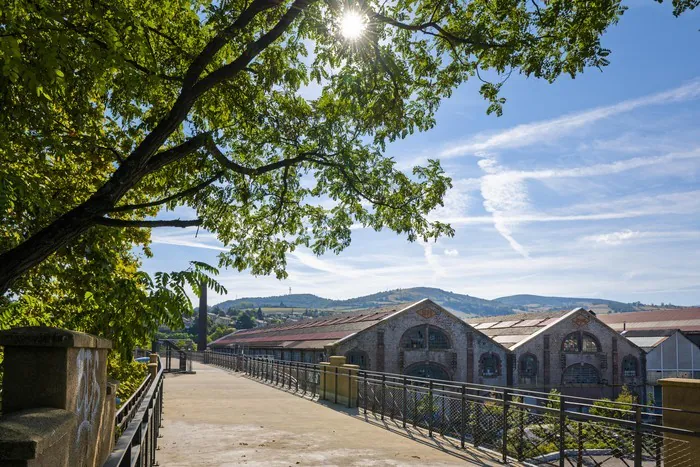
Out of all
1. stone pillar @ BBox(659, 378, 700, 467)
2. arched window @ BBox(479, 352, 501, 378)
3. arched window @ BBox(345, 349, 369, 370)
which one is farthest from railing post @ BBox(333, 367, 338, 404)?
arched window @ BBox(479, 352, 501, 378)

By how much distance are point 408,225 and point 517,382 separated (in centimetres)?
3860

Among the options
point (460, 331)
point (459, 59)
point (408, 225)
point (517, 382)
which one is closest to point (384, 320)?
point (460, 331)

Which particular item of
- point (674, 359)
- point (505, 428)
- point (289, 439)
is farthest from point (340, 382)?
point (674, 359)

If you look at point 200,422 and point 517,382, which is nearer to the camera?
point 200,422

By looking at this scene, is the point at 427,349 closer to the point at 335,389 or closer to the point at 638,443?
the point at 335,389

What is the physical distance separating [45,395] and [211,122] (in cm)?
942

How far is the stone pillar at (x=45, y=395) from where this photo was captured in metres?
2.26

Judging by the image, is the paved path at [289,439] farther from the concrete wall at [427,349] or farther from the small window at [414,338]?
the small window at [414,338]

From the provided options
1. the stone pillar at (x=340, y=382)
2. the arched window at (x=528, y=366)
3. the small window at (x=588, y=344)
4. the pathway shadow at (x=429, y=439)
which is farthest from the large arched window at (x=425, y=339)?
the pathway shadow at (x=429, y=439)

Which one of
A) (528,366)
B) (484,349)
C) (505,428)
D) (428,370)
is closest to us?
(505,428)

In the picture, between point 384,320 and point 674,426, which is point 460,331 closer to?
point 384,320

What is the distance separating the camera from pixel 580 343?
164 feet

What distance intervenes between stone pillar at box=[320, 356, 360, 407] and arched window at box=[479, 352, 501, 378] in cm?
2859

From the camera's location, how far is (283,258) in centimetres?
1406
